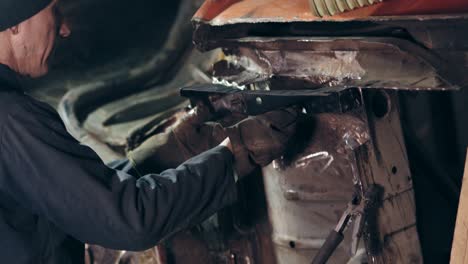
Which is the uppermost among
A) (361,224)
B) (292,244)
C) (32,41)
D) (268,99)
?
(32,41)

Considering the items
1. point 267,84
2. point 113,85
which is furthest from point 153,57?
point 267,84

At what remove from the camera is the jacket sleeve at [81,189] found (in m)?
1.81

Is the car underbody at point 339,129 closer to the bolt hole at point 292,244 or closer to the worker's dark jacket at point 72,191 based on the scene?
the bolt hole at point 292,244

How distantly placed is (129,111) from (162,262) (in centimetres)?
129

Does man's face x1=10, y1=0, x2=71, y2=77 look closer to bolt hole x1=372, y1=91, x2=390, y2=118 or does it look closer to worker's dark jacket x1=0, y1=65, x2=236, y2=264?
worker's dark jacket x1=0, y1=65, x2=236, y2=264

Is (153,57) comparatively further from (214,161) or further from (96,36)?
(214,161)

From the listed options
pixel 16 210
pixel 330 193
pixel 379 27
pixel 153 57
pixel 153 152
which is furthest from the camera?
pixel 153 57

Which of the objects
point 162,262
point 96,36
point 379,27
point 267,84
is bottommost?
point 162,262

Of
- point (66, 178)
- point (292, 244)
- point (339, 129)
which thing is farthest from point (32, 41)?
point (292, 244)

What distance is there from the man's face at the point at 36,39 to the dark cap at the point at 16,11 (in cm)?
2

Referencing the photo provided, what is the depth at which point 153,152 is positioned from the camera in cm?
241

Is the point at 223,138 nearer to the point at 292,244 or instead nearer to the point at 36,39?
the point at 292,244

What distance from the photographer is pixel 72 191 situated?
5.94 feet

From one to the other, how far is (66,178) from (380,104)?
775mm
